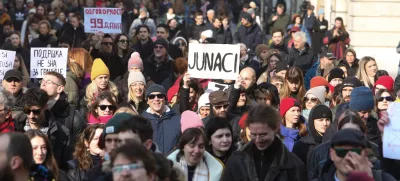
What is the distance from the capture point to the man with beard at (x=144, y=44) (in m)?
18.9

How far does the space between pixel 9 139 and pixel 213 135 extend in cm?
298

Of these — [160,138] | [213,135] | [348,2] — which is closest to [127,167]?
[213,135]

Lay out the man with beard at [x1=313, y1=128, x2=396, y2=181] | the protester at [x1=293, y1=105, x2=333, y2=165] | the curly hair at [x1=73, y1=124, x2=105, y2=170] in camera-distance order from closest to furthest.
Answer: the man with beard at [x1=313, y1=128, x2=396, y2=181]
the curly hair at [x1=73, y1=124, x2=105, y2=170]
the protester at [x1=293, y1=105, x2=333, y2=165]

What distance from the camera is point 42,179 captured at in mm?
7371

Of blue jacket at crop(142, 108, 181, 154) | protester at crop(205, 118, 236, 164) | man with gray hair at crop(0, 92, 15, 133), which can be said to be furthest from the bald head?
protester at crop(205, 118, 236, 164)

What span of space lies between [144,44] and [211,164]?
10.4 m

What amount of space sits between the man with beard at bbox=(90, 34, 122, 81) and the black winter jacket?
2689 mm

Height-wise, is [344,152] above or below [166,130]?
above

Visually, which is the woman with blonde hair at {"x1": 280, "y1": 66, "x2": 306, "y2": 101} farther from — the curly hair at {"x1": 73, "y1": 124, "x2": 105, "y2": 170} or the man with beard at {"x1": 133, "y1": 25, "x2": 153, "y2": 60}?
the man with beard at {"x1": 133, "y1": 25, "x2": 153, "y2": 60}

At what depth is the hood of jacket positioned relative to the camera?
8875mm

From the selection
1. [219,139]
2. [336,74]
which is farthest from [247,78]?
[219,139]

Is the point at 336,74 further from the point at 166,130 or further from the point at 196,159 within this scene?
the point at 196,159

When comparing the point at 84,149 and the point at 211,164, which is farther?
the point at 84,149

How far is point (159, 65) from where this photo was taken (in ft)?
54.7
